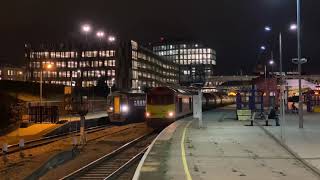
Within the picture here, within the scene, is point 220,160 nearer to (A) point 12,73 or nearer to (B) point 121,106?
(B) point 121,106

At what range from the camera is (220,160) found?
56.1 ft

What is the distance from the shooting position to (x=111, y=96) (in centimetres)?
4975

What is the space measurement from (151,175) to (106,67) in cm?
13710

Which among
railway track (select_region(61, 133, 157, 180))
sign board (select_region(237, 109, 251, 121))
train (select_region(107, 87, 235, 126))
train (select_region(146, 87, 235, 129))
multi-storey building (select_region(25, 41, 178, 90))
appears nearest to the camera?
railway track (select_region(61, 133, 157, 180))

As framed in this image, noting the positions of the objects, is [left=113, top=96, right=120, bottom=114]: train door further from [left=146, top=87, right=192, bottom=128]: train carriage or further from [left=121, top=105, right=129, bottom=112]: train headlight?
[left=146, top=87, right=192, bottom=128]: train carriage

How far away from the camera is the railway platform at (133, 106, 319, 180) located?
14.0 meters

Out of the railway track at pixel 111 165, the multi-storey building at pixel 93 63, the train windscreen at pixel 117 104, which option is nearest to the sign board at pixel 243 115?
the train windscreen at pixel 117 104

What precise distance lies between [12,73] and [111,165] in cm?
14314

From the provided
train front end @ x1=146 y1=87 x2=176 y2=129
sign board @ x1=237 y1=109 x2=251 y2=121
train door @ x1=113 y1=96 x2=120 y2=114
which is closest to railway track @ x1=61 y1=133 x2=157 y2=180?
train front end @ x1=146 y1=87 x2=176 y2=129

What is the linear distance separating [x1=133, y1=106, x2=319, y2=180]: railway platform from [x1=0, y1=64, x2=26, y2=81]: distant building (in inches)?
Answer: 5263

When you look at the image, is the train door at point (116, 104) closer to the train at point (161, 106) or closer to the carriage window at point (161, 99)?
the train at point (161, 106)

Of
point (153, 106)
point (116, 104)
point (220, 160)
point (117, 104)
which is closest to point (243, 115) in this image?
point (153, 106)

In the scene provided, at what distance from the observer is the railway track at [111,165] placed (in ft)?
59.4

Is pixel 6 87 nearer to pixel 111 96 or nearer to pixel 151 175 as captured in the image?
pixel 111 96
